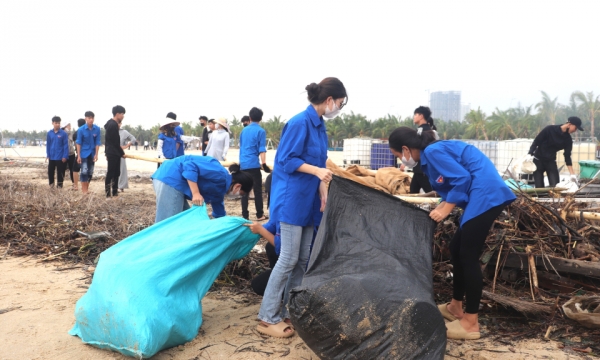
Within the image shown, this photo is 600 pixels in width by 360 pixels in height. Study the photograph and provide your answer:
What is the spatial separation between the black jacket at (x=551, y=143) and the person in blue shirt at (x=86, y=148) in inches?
296

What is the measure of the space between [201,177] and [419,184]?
117 inches

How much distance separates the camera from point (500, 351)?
2727mm

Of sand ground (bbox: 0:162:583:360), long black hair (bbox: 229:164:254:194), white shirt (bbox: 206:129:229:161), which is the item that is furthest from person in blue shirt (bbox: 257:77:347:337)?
white shirt (bbox: 206:129:229:161)

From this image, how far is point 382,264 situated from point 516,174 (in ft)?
21.2

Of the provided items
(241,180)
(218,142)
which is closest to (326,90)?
(241,180)

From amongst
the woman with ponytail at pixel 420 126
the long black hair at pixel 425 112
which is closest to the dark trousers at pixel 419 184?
the woman with ponytail at pixel 420 126

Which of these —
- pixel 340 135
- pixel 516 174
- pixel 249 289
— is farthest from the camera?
pixel 340 135

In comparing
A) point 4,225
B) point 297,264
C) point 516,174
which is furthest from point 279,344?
point 516,174

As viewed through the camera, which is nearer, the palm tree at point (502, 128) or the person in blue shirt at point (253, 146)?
the person in blue shirt at point (253, 146)

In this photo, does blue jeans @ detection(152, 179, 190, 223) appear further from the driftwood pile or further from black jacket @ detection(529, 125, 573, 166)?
black jacket @ detection(529, 125, 573, 166)

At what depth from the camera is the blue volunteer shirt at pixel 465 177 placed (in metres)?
2.74

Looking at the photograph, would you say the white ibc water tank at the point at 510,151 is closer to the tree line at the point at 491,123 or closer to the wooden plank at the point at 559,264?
the wooden plank at the point at 559,264

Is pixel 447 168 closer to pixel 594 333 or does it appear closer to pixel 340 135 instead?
pixel 594 333

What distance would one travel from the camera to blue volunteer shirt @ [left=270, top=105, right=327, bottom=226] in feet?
9.47
